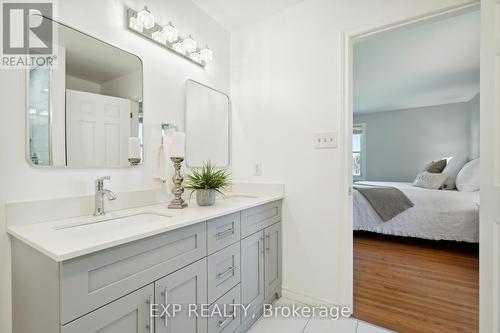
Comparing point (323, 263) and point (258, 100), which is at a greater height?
point (258, 100)

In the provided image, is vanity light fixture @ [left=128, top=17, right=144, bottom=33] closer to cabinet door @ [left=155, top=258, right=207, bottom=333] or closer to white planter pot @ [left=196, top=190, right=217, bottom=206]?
white planter pot @ [left=196, top=190, right=217, bottom=206]

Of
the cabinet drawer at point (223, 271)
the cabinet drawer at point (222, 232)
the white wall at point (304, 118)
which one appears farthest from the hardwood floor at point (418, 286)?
the cabinet drawer at point (222, 232)

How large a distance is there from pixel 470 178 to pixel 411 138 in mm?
2271

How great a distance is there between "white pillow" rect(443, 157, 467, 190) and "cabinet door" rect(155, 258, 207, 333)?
395 centimetres

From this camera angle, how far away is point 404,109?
17.9 feet

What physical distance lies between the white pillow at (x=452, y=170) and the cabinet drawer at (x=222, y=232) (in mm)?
3659

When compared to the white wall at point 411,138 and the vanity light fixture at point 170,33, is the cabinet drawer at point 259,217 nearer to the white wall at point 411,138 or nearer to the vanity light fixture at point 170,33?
the vanity light fixture at point 170,33

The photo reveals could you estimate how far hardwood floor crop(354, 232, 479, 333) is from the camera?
1.65 m

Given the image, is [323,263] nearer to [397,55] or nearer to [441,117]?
[397,55]

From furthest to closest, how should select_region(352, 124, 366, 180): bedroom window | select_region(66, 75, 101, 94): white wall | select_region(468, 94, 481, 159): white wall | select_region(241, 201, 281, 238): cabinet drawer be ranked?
select_region(352, 124, 366, 180): bedroom window < select_region(468, 94, 481, 159): white wall < select_region(241, 201, 281, 238): cabinet drawer < select_region(66, 75, 101, 94): white wall

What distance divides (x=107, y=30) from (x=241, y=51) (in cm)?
116

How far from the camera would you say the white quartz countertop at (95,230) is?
78 centimetres

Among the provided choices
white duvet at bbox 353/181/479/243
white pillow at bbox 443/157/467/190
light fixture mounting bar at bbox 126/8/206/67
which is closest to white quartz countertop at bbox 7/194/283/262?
light fixture mounting bar at bbox 126/8/206/67

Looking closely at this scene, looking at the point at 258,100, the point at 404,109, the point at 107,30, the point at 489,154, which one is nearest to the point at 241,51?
the point at 258,100
